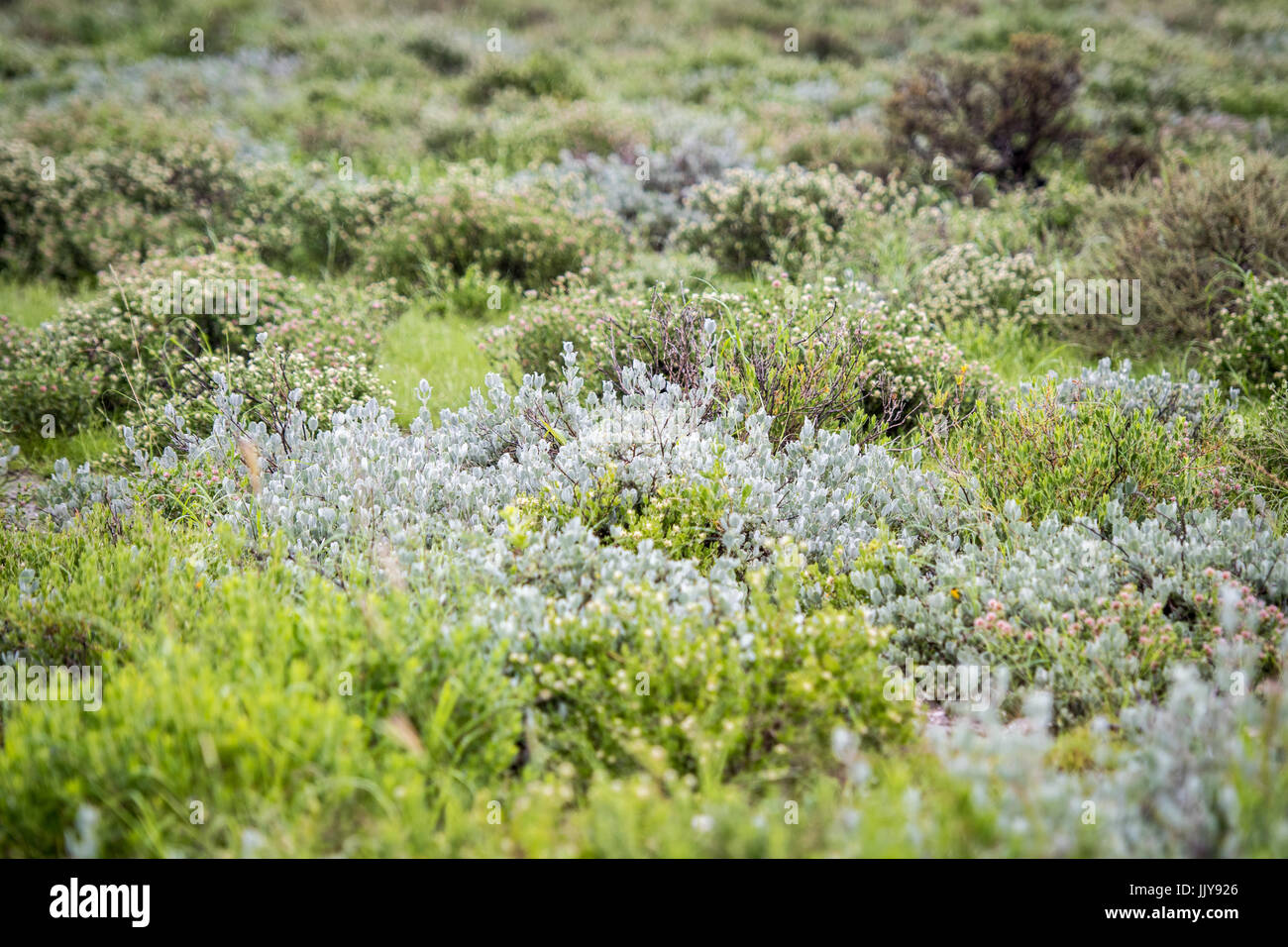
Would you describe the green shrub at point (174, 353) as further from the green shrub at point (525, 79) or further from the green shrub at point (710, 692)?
the green shrub at point (525, 79)

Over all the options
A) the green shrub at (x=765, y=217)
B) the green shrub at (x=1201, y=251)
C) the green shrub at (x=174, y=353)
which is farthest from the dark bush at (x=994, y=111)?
the green shrub at (x=174, y=353)

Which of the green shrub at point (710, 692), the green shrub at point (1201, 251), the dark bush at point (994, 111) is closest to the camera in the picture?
the green shrub at point (710, 692)

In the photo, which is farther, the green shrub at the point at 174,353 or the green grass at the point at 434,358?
the green grass at the point at 434,358

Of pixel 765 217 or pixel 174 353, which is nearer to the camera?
pixel 174 353

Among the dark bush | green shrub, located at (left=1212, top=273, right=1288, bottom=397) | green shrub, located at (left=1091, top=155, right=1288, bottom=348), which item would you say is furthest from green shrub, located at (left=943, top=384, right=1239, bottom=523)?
the dark bush

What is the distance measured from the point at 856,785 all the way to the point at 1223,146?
10832 mm

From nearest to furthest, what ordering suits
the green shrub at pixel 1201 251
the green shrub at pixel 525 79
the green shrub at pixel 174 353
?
the green shrub at pixel 174 353
the green shrub at pixel 1201 251
the green shrub at pixel 525 79

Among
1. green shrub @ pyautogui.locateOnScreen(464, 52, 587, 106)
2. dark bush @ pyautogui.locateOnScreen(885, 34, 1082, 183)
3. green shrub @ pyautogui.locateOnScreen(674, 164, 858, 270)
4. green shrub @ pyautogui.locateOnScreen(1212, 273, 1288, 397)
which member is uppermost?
green shrub @ pyautogui.locateOnScreen(464, 52, 587, 106)

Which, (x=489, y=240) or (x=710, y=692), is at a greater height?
(x=489, y=240)

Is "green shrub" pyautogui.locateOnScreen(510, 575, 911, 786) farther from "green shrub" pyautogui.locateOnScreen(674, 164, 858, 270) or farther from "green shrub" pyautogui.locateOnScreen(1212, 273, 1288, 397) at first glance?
"green shrub" pyautogui.locateOnScreen(674, 164, 858, 270)

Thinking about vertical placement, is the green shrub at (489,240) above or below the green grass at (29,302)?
above

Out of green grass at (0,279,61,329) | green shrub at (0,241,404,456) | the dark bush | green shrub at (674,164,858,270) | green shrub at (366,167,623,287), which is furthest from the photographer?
the dark bush

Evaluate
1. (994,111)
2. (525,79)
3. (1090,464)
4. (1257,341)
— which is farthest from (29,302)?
(994,111)

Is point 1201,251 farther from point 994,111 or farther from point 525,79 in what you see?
point 525,79
